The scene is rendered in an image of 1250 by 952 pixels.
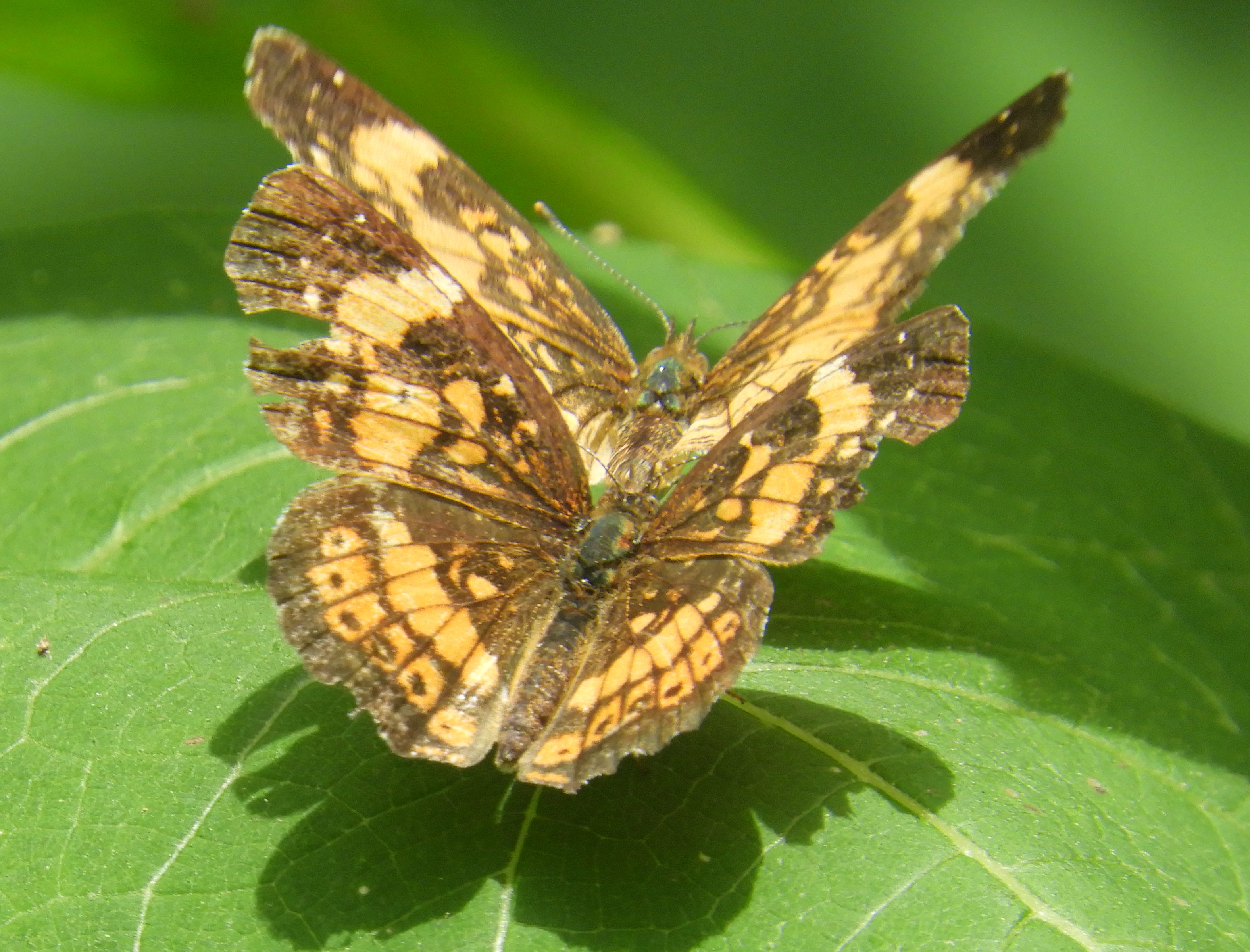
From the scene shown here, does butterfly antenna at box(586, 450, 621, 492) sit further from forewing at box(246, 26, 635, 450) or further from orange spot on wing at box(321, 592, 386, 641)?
orange spot on wing at box(321, 592, 386, 641)

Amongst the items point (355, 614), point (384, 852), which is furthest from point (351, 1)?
point (384, 852)

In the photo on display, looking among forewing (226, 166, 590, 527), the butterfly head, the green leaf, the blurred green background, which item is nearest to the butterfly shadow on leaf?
the green leaf

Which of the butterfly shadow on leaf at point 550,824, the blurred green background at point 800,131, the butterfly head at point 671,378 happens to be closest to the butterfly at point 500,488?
the butterfly shadow on leaf at point 550,824

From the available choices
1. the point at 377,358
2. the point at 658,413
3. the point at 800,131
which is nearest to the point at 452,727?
the point at 377,358

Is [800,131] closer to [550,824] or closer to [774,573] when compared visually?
[774,573]

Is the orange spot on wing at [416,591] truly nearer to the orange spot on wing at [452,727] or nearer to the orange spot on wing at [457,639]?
the orange spot on wing at [457,639]

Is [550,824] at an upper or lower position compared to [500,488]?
lower

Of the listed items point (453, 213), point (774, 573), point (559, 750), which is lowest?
point (559, 750)

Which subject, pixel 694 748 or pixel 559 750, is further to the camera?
pixel 694 748
